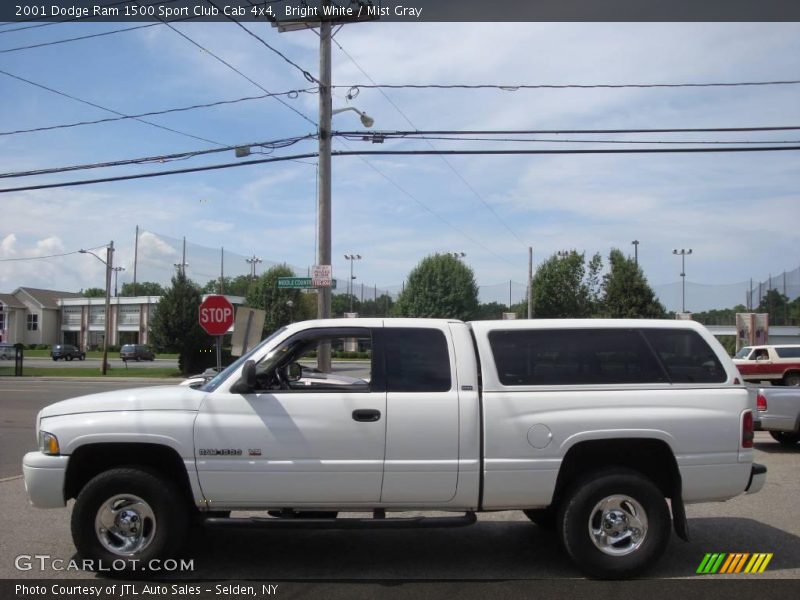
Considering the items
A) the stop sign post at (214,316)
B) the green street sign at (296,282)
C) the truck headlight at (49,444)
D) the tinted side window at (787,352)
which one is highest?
the green street sign at (296,282)

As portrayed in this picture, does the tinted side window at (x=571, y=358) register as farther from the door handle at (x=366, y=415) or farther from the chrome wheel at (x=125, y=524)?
the chrome wheel at (x=125, y=524)

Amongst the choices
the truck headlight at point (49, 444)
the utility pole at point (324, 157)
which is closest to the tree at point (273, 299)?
the utility pole at point (324, 157)

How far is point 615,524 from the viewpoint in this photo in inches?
219

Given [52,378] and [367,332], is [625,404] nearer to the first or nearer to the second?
[367,332]

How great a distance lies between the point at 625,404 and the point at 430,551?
2149mm

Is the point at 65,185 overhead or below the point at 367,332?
overhead

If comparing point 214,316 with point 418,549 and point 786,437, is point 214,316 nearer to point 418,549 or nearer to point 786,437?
point 418,549

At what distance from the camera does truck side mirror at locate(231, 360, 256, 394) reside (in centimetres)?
540

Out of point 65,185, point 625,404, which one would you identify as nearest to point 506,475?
point 625,404

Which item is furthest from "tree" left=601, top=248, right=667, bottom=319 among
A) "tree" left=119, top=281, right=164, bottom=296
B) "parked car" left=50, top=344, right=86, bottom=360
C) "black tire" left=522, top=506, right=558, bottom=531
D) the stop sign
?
"tree" left=119, top=281, right=164, bottom=296

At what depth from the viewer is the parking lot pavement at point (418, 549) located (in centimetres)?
562

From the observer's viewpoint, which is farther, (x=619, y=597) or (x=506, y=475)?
(x=506, y=475)

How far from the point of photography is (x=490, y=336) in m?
5.81

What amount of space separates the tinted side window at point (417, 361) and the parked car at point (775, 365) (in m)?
26.1
